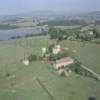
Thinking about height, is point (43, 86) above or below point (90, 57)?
above

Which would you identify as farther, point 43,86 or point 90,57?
point 90,57

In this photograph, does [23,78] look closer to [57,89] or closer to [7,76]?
[7,76]

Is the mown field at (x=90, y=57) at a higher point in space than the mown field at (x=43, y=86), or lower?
lower

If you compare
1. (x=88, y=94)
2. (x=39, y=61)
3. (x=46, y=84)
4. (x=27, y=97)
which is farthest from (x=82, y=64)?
(x=27, y=97)

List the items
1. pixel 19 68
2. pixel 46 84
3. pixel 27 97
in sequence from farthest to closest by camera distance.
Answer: pixel 19 68
pixel 46 84
pixel 27 97

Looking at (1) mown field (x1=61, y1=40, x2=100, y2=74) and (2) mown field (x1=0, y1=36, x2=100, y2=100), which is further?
(1) mown field (x1=61, y1=40, x2=100, y2=74)

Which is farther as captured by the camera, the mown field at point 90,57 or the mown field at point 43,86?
Result: the mown field at point 90,57

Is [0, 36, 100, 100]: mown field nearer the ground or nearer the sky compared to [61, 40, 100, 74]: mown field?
nearer the sky

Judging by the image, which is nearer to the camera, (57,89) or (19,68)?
(57,89)

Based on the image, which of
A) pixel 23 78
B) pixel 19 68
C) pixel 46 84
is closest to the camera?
pixel 46 84

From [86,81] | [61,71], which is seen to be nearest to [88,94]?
[86,81]
